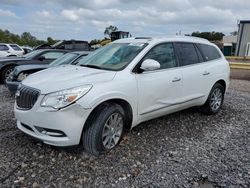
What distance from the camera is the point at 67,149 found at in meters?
3.87

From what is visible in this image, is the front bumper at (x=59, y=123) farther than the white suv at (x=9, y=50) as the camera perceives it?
No

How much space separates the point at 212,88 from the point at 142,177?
10.2ft

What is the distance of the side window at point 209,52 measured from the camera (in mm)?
5527

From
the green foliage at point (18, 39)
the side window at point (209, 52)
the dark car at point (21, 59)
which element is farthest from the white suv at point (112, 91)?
the green foliage at point (18, 39)

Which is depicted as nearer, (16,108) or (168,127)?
(16,108)

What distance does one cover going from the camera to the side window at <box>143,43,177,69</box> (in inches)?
174

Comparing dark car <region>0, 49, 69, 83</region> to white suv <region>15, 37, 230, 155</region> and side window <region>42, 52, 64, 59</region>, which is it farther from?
white suv <region>15, 37, 230, 155</region>

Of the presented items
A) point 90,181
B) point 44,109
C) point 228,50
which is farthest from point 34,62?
point 228,50

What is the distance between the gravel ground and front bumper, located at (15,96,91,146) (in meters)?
0.37

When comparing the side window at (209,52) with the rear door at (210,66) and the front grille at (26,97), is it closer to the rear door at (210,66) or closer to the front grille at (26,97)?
the rear door at (210,66)

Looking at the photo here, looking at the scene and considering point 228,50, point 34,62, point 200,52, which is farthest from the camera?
point 228,50

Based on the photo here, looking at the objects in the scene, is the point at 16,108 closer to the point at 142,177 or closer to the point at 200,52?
the point at 142,177

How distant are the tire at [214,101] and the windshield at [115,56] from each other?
213cm

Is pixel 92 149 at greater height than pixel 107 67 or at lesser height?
lesser
